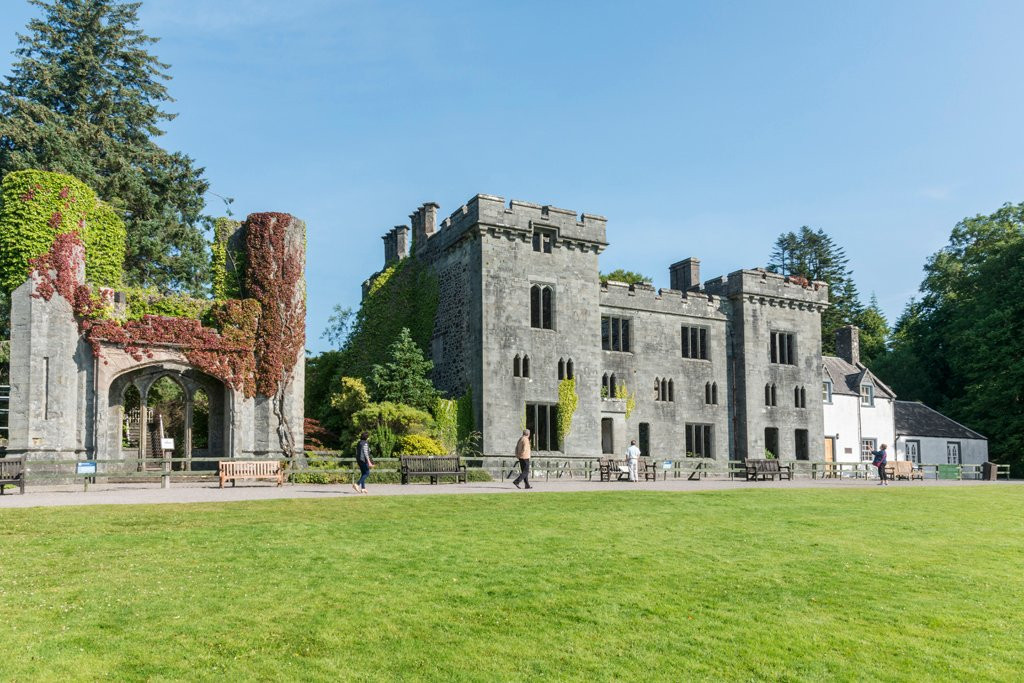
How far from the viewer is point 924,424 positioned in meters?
48.7

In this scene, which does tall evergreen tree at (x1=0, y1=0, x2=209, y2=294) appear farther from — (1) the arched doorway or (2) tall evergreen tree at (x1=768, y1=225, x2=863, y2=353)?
(2) tall evergreen tree at (x1=768, y1=225, x2=863, y2=353)

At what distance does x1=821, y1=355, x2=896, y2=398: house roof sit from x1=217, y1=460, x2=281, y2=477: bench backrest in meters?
30.6

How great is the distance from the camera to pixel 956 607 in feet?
38.2

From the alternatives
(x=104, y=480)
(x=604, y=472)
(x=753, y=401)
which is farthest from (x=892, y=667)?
(x=753, y=401)

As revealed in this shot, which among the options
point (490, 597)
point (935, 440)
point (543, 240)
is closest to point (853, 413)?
point (935, 440)

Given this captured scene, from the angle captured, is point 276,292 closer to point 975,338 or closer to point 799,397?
point 799,397

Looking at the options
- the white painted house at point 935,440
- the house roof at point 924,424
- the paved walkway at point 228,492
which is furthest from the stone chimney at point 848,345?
the paved walkway at point 228,492

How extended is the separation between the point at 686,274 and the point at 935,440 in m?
18.1

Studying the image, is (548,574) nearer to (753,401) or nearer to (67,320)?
(67,320)

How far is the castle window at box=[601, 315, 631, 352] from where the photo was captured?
119 ft

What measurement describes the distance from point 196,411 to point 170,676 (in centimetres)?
3264

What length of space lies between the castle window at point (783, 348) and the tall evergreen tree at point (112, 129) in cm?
2741

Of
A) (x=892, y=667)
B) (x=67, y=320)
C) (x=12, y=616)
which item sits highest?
(x=67, y=320)

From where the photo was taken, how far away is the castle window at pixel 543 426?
32.2 m
